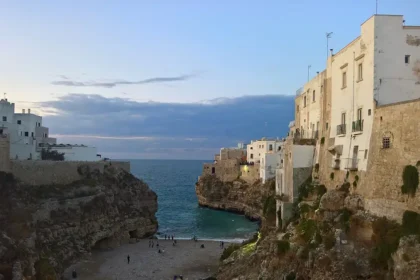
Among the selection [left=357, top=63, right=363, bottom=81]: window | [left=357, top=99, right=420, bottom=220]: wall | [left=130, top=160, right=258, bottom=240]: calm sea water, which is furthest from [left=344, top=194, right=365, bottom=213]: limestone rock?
[left=130, top=160, right=258, bottom=240]: calm sea water

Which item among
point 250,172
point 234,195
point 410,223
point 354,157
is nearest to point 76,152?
point 234,195

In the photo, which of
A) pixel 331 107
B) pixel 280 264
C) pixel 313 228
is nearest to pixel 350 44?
pixel 331 107

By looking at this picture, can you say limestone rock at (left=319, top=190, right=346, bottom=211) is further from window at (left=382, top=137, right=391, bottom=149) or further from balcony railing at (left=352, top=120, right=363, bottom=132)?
window at (left=382, top=137, right=391, bottom=149)

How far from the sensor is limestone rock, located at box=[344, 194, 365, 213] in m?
26.0

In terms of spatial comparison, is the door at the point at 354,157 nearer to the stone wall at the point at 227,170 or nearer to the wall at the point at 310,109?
the wall at the point at 310,109

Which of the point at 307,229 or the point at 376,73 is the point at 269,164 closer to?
the point at 307,229

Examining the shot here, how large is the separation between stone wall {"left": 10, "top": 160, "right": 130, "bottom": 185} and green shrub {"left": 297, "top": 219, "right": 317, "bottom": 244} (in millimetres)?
34634

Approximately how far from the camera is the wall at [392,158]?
22.0 metres

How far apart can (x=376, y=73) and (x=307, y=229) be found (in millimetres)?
10659

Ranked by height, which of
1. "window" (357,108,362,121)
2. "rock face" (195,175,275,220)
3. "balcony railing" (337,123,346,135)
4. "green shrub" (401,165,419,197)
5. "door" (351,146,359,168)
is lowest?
"rock face" (195,175,275,220)

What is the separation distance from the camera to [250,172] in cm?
8562

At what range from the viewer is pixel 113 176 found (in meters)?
62.2

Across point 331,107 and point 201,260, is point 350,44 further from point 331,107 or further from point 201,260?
point 201,260

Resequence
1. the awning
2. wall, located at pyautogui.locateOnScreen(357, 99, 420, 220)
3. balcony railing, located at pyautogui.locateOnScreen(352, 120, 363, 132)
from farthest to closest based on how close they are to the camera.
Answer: the awning → balcony railing, located at pyautogui.locateOnScreen(352, 120, 363, 132) → wall, located at pyautogui.locateOnScreen(357, 99, 420, 220)
